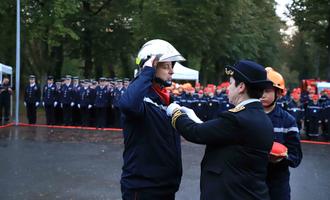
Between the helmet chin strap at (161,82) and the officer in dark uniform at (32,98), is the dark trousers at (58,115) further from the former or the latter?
the helmet chin strap at (161,82)

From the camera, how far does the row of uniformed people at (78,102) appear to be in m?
19.2

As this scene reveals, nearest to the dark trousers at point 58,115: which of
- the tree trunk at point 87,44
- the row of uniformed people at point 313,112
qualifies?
the row of uniformed people at point 313,112

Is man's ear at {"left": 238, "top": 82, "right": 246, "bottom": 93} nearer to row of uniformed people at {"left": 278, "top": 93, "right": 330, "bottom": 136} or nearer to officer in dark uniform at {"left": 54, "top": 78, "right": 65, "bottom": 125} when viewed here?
row of uniformed people at {"left": 278, "top": 93, "right": 330, "bottom": 136}

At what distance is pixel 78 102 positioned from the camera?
63.8 ft

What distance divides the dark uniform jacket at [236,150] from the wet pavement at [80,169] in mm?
4538

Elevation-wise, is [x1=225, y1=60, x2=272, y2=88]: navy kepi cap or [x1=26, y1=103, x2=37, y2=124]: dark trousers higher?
[x1=225, y1=60, x2=272, y2=88]: navy kepi cap

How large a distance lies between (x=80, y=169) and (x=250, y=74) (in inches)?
281

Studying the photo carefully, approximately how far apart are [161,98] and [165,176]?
2.09 feet

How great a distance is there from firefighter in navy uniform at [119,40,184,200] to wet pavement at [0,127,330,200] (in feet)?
12.8


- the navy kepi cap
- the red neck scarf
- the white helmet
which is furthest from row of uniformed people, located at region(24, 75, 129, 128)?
the navy kepi cap

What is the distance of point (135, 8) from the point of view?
32406 millimetres

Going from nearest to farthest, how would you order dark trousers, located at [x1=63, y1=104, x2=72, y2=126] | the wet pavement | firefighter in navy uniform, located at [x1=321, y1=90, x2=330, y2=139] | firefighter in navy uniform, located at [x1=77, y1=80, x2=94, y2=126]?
the wet pavement < firefighter in navy uniform, located at [x1=321, y1=90, x2=330, y2=139] < firefighter in navy uniform, located at [x1=77, y1=80, x2=94, y2=126] < dark trousers, located at [x1=63, y1=104, x2=72, y2=126]

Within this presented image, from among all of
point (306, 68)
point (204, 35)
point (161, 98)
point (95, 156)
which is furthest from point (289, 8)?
point (306, 68)

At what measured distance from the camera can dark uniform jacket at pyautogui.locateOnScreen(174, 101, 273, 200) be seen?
3160 mm
